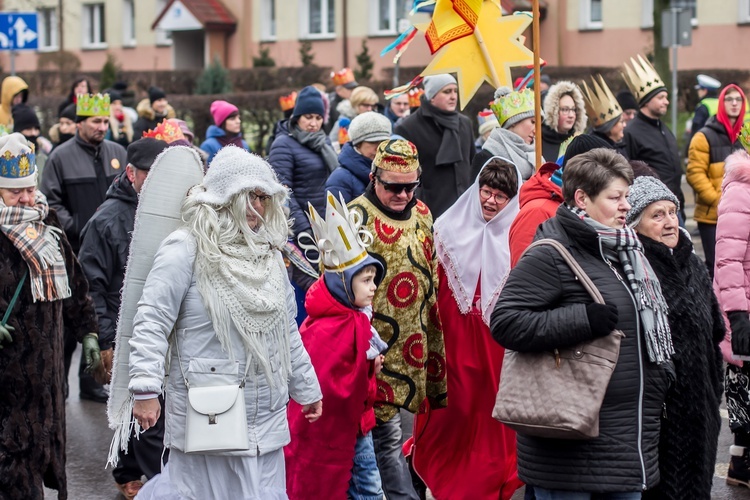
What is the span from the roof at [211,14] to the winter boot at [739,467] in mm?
39015

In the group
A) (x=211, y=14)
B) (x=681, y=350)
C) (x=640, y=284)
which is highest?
(x=211, y=14)

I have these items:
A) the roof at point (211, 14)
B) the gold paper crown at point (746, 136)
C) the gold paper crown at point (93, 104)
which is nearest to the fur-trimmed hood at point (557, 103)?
the gold paper crown at point (746, 136)

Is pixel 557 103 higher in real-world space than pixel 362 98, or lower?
lower

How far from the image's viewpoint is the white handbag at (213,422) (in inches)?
187

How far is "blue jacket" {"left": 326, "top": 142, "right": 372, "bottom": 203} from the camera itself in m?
7.82

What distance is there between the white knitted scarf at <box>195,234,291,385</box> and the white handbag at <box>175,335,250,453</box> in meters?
0.16

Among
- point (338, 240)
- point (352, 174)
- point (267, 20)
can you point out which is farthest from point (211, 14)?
point (338, 240)

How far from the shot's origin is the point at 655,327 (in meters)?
4.77

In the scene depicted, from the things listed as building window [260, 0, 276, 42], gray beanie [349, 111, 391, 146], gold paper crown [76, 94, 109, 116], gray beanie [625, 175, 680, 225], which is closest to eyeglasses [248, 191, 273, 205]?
gray beanie [625, 175, 680, 225]

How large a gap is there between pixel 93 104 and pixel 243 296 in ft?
17.4

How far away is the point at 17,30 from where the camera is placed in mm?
16141

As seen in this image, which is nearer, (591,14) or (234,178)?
(234,178)

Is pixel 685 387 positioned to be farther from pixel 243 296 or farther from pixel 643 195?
pixel 243 296

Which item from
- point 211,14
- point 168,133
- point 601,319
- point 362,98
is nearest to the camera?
point 601,319
